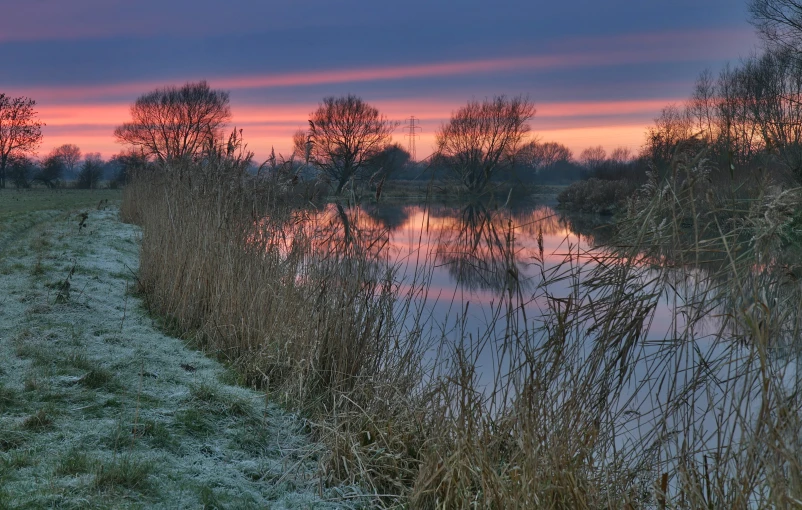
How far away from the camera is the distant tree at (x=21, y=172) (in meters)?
34.9

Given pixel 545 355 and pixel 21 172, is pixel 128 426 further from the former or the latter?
pixel 21 172

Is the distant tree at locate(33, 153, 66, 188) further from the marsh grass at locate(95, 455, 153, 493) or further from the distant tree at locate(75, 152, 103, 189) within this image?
the marsh grass at locate(95, 455, 153, 493)

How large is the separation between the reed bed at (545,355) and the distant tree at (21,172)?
34.6m

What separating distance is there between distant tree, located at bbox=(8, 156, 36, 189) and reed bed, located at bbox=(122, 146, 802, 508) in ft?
113

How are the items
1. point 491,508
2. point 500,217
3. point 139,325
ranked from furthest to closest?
point 139,325
point 500,217
point 491,508

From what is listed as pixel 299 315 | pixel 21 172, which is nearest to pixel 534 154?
pixel 299 315

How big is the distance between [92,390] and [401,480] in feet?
6.52

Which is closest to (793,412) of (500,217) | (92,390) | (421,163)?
(500,217)

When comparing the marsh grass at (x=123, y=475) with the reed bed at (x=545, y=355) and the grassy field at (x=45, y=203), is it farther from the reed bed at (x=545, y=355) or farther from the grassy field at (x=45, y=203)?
the grassy field at (x=45, y=203)

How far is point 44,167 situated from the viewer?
38.2m

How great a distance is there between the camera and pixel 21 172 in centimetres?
3506

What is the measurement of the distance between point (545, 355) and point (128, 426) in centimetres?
Answer: 220

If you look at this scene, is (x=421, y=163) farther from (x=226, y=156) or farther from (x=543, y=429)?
(x=226, y=156)

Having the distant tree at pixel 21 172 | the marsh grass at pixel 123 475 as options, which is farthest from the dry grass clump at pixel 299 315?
the distant tree at pixel 21 172
